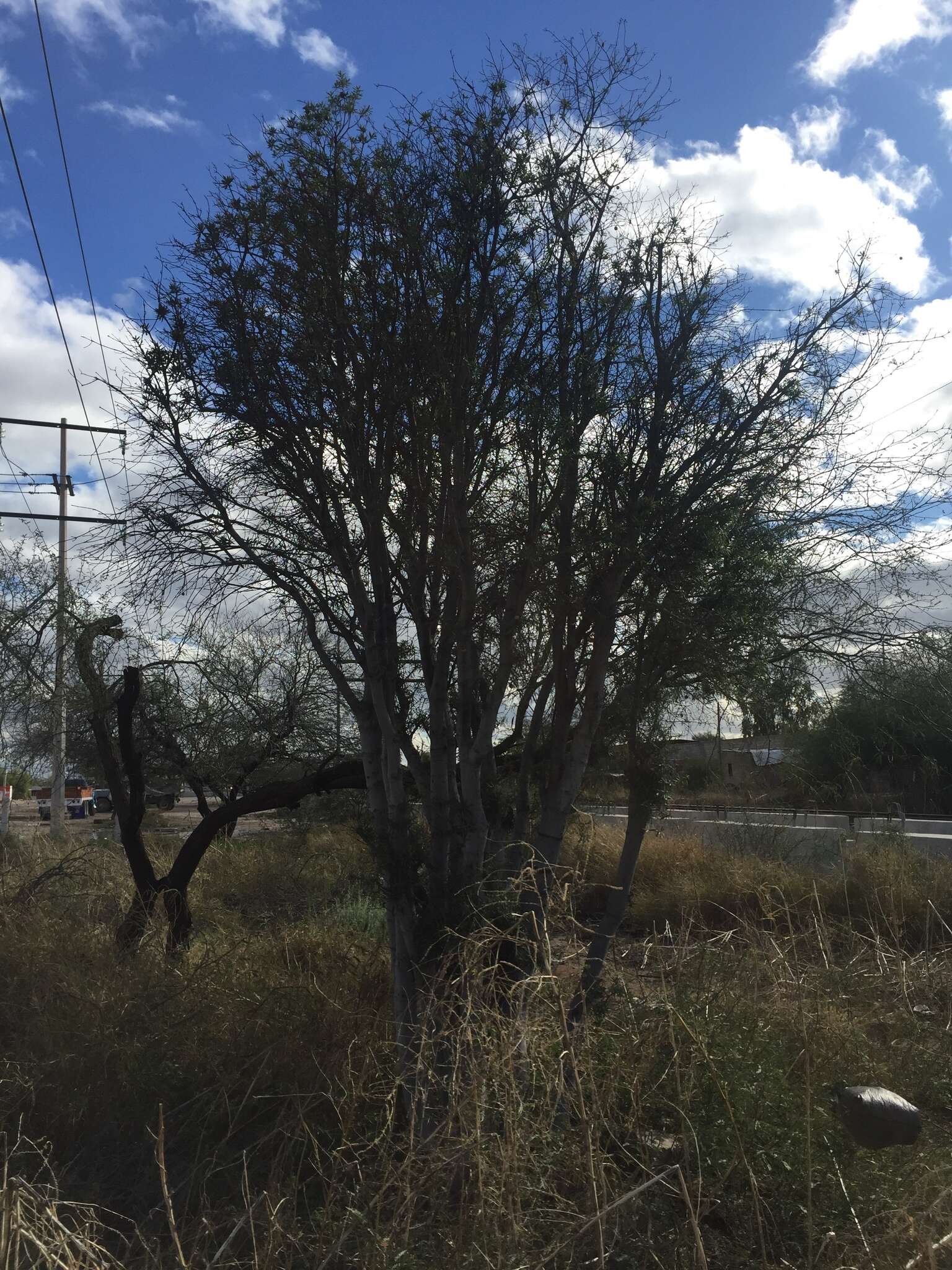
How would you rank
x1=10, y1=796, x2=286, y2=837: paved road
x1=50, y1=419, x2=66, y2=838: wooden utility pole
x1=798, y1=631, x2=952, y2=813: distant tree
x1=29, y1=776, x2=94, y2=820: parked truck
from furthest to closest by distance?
x1=29, y1=776, x2=94, y2=820: parked truck
x1=10, y1=796, x2=286, y2=837: paved road
x1=50, y1=419, x2=66, y2=838: wooden utility pole
x1=798, y1=631, x2=952, y2=813: distant tree

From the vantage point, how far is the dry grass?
159 inches

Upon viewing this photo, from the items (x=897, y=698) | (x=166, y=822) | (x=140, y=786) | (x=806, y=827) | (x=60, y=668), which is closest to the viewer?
(x=897, y=698)

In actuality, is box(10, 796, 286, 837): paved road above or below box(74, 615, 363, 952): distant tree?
below

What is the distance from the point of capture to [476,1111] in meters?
4.12

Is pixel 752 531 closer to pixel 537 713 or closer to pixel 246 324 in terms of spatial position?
pixel 537 713

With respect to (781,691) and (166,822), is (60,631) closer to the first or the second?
(781,691)

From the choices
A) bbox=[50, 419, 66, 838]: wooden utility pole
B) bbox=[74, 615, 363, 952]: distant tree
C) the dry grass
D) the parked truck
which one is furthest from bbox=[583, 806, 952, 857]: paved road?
the parked truck

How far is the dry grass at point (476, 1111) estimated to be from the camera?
4.05 metres

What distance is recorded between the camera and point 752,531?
6934 millimetres

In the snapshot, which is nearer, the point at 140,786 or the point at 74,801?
the point at 140,786

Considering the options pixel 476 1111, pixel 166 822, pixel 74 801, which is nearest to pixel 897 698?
pixel 476 1111

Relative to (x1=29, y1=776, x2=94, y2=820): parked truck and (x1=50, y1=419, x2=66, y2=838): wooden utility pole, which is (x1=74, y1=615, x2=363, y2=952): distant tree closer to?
(x1=50, y1=419, x2=66, y2=838): wooden utility pole

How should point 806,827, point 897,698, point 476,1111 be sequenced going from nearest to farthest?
point 476,1111
point 897,698
point 806,827

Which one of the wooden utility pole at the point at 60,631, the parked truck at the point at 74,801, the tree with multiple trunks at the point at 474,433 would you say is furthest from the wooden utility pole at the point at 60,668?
the parked truck at the point at 74,801
